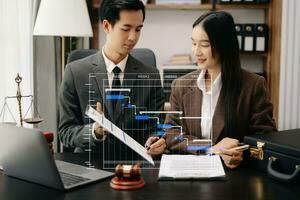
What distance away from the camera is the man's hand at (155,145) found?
1.40 m

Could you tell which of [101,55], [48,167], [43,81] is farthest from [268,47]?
[48,167]

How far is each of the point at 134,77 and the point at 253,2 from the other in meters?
2.29

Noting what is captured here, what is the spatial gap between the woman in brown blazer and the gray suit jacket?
0.16m

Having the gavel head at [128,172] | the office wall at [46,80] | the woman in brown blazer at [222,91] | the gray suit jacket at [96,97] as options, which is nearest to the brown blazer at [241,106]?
the woman in brown blazer at [222,91]

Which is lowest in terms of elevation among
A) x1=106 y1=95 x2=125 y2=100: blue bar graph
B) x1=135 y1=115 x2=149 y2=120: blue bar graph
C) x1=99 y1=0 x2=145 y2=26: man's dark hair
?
x1=135 y1=115 x2=149 y2=120: blue bar graph

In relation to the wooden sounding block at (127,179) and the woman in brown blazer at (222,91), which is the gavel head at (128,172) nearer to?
the wooden sounding block at (127,179)

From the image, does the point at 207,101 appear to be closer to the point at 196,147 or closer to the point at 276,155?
the point at 196,147

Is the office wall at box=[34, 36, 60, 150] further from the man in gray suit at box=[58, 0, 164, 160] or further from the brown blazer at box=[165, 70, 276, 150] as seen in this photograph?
the brown blazer at box=[165, 70, 276, 150]

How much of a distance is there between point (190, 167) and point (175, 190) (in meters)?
0.17

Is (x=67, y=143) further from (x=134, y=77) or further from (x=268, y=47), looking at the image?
(x=268, y=47)

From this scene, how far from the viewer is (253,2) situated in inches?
137

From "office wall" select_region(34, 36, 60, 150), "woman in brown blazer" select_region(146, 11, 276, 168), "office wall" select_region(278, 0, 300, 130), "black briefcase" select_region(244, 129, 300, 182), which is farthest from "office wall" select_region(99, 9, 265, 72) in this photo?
"black briefcase" select_region(244, 129, 300, 182)

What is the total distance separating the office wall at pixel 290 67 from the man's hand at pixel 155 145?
210 cm

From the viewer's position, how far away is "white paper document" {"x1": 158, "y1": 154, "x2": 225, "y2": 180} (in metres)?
1.30
